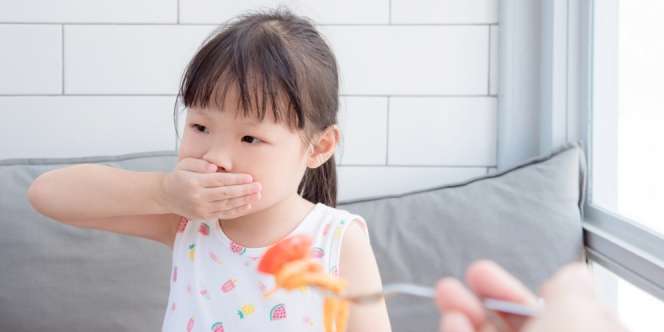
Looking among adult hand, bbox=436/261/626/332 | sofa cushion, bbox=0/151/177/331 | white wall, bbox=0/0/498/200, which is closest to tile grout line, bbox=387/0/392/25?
white wall, bbox=0/0/498/200

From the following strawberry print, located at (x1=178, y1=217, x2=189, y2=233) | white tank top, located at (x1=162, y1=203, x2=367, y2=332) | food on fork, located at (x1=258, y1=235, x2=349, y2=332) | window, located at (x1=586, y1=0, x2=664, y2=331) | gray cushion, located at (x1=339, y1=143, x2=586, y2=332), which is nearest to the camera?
food on fork, located at (x1=258, y1=235, x2=349, y2=332)

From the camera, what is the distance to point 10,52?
1.67 metres

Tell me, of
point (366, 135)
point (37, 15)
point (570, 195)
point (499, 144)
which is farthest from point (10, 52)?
point (570, 195)

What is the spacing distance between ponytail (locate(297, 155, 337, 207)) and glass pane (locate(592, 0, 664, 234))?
54 centimetres

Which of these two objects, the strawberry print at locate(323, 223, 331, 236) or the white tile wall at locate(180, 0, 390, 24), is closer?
the strawberry print at locate(323, 223, 331, 236)

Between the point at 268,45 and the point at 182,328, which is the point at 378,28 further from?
the point at 182,328

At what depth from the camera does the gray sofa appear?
1418 millimetres

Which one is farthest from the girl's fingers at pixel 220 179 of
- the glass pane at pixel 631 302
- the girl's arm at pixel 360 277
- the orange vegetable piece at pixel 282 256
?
the glass pane at pixel 631 302

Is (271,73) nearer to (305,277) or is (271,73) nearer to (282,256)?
(282,256)

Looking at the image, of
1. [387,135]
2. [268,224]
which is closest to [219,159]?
[268,224]

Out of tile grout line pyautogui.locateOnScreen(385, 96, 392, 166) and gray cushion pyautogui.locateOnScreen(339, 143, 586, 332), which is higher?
tile grout line pyautogui.locateOnScreen(385, 96, 392, 166)

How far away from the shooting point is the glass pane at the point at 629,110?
1.33 m

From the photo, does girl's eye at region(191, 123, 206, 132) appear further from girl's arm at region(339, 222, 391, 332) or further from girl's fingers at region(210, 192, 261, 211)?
girl's arm at region(339, 222, 391, 332)

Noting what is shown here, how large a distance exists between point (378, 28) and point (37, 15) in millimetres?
711
